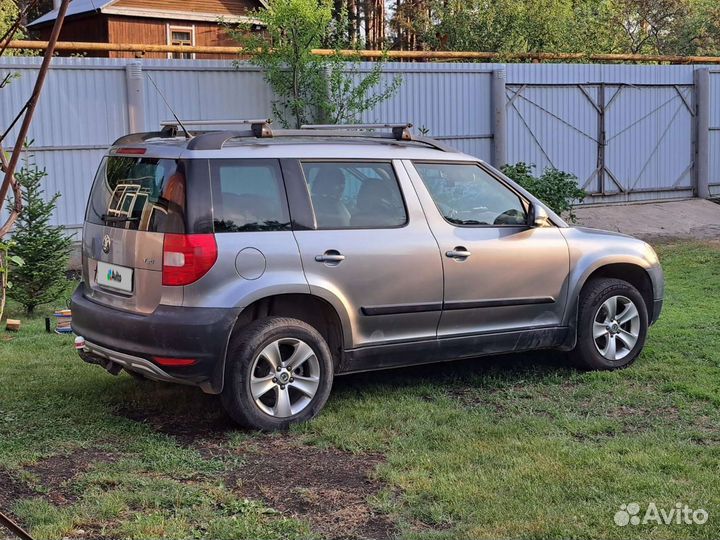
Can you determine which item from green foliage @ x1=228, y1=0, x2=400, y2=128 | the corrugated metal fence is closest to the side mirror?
green foliage @ x1=228, y1=0, x2=400, y2=128

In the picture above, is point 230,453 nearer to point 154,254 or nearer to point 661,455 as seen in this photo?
point 154,254

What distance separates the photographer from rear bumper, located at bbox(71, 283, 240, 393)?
203 inches

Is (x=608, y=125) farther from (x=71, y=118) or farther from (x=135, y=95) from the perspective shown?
(x=71, y=118)

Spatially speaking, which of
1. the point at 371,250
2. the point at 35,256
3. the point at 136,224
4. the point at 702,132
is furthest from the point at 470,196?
the point at 702,132

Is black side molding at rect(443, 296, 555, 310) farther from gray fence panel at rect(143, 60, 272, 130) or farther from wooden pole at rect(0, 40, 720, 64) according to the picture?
wooden pole at rect(0, 40, 720, 64)

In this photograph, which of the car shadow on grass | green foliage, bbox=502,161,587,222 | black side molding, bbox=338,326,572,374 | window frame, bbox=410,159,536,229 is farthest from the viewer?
green foliage, bbox=502,161,587,222

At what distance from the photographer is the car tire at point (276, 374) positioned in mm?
5348

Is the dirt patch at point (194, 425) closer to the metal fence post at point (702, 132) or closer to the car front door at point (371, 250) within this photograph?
the car front door at point (371, 250)

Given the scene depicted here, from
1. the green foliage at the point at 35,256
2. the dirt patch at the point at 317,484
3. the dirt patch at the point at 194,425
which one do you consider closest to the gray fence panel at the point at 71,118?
the green foliage at the point at 35,256

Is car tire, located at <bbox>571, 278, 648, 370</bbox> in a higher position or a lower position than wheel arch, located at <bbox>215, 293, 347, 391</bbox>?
lower

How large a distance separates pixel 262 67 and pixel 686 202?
9506 millimetres

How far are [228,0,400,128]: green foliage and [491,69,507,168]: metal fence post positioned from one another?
2.70 metres

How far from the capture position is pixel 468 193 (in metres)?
6.47

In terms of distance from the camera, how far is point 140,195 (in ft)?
18.1
